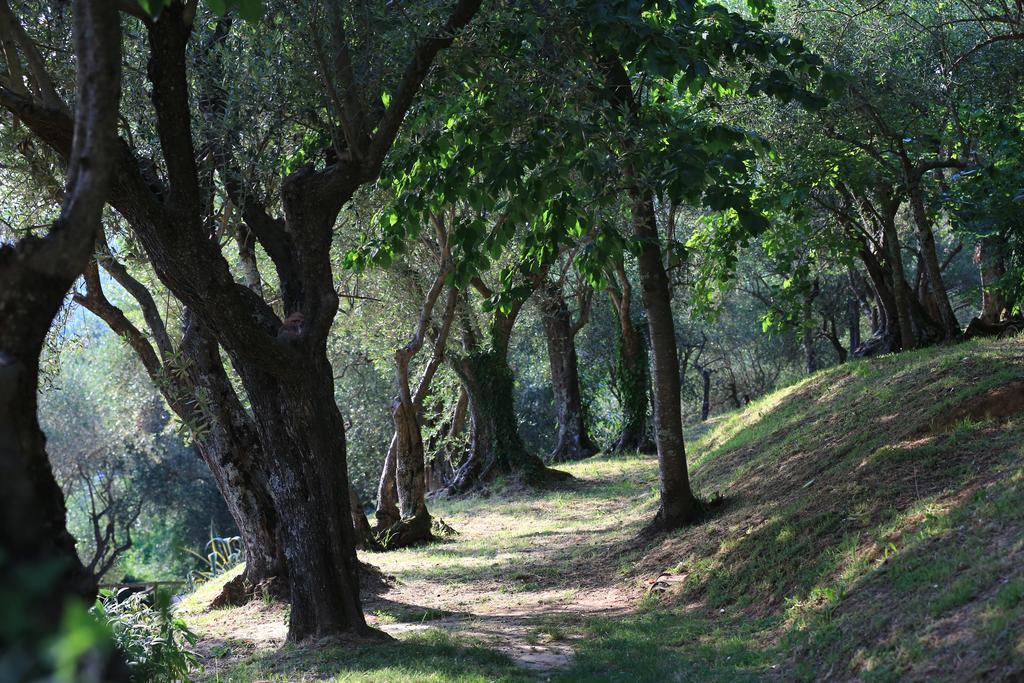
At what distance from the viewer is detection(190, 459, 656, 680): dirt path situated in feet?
28.7

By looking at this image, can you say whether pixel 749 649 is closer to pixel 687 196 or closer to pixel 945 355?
pixel 687 196

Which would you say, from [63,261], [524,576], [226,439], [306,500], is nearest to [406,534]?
[524,576]

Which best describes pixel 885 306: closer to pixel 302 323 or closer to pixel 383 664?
pixel 302 323

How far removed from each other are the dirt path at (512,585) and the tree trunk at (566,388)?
733 cm

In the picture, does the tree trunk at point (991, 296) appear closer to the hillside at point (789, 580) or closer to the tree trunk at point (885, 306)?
the hillside at point (789, 580)

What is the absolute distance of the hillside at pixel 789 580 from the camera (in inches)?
249

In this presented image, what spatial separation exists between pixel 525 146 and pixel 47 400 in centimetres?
3458

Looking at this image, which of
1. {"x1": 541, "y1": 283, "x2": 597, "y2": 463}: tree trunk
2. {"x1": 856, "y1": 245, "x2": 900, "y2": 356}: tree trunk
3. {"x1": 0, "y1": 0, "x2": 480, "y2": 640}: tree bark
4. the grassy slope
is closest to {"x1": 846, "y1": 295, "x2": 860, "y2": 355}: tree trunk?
{"x1": 541, "y1": 283, "x2": 597, "y2": 463}: tree trunk

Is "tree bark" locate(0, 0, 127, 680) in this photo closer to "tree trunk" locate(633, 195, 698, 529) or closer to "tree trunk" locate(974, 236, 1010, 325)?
"tree trunk" locate(633, 195, 698, 529)

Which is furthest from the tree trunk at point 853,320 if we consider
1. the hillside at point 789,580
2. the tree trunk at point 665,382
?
the tree trunk at point 665,382

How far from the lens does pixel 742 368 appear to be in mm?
45406

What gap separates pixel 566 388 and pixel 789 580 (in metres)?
18.3

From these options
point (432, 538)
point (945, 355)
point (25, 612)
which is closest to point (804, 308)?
point (945, 355)

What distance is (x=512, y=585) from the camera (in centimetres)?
1197
